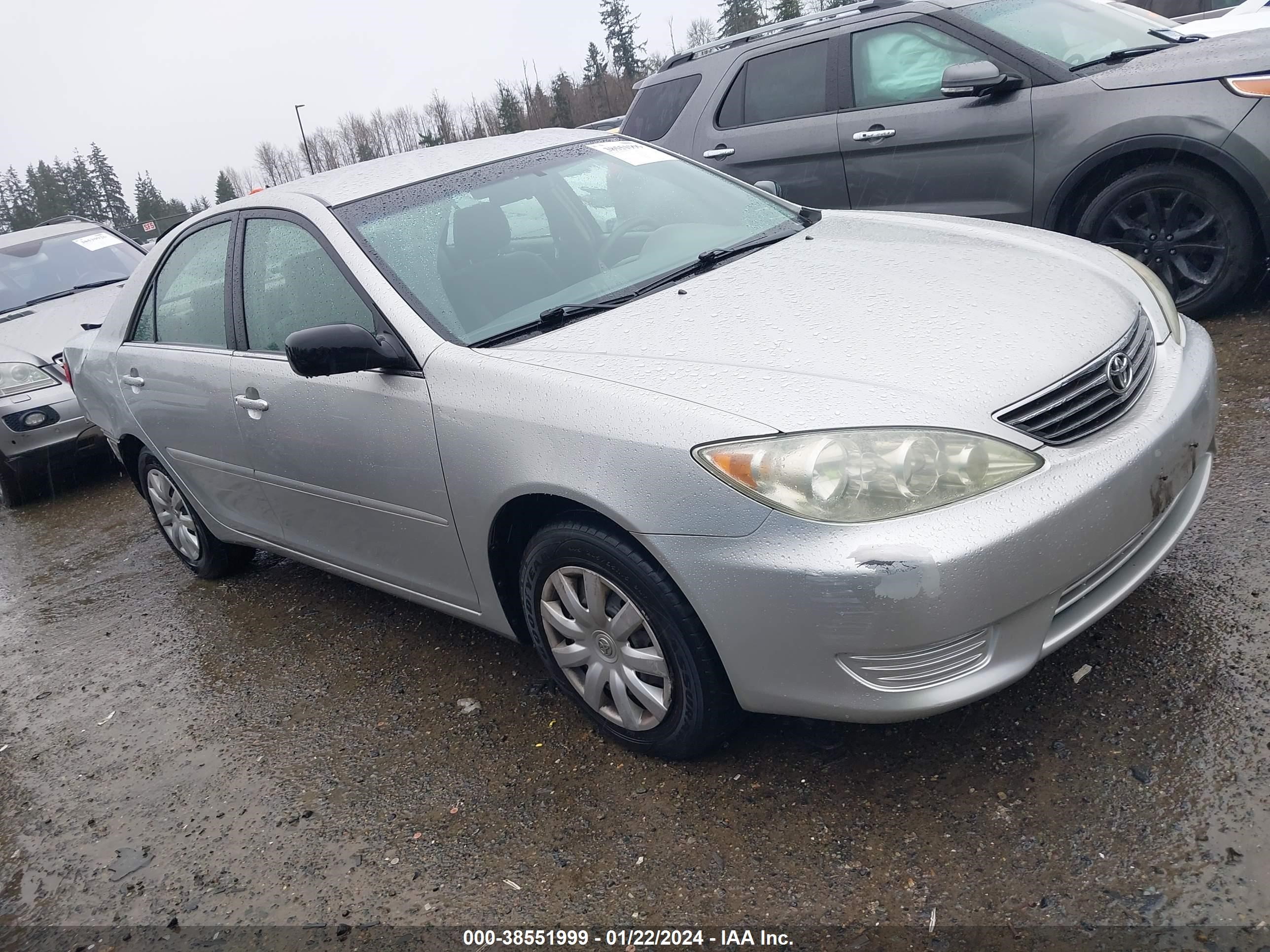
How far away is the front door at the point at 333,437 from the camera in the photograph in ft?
9.72

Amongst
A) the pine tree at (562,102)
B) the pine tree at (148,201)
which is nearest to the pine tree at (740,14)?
the pine tree at (562,102)

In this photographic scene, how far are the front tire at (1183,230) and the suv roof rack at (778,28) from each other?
5.73ft

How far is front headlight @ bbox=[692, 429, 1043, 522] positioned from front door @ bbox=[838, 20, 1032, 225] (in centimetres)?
366

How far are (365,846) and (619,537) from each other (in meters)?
1.10

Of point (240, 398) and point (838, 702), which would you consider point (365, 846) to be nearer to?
point (838, 702)

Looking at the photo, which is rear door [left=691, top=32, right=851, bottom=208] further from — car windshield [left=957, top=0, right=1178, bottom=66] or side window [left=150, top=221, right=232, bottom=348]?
side window [left=150, top=221, right=232, bottom=348]

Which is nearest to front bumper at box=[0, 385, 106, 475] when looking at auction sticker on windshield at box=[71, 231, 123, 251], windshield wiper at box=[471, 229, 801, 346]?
auction sticker on windshield at box=[71, 231, 123, 251]

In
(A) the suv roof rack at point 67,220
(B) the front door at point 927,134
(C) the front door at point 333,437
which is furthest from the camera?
(A) the suv roof rack at point 67,220

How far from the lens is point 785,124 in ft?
20.4

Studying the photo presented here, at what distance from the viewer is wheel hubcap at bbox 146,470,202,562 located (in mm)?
4680

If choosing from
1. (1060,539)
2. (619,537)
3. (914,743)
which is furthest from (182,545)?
(1060,539)

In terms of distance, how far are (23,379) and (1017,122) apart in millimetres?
6296

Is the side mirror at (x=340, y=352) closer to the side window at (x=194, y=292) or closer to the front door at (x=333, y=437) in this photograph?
the front door at (x=333, y=437)

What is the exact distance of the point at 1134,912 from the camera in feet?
6.59
